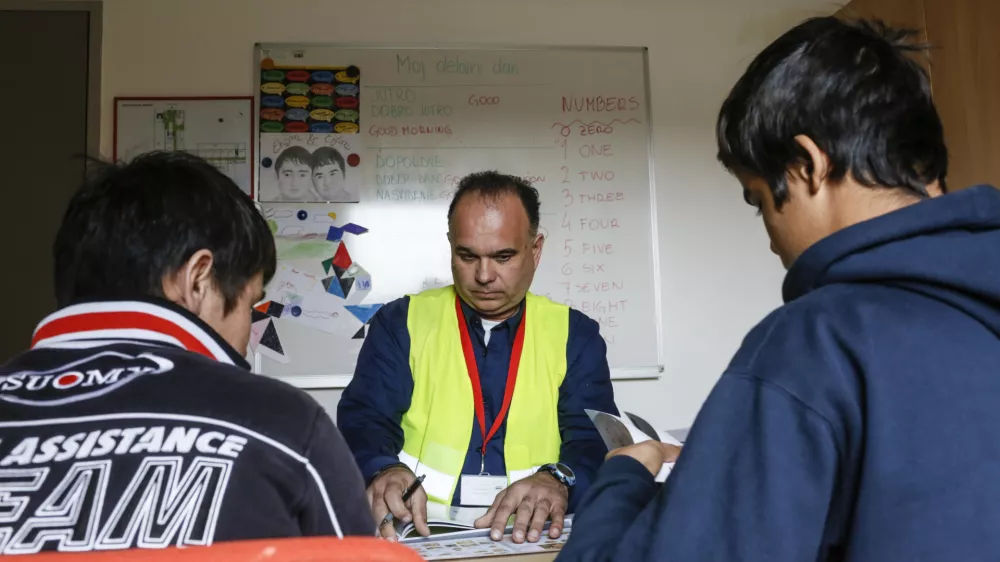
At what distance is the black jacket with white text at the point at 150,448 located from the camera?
25.9 inches

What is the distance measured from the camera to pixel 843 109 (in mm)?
863

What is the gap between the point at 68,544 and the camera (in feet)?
2.12

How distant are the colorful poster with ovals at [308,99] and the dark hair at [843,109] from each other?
2566 mm

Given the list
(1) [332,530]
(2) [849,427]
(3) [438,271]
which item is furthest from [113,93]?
(2) [849,427]

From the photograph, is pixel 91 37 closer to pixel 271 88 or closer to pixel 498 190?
pixel 271 88

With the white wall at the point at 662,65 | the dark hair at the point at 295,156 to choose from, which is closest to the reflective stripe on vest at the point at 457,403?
the white wall at the point at 662,65

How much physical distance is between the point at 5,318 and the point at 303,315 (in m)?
1.17

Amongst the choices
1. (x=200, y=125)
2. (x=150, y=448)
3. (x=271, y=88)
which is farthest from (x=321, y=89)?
(x=150, y=448)

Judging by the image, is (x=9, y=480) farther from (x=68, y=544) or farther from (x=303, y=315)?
(x=303, y=315)

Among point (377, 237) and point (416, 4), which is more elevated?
point (416, 4)

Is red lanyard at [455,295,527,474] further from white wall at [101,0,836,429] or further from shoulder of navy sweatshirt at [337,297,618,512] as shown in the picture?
white wall at [101,0,836,429]

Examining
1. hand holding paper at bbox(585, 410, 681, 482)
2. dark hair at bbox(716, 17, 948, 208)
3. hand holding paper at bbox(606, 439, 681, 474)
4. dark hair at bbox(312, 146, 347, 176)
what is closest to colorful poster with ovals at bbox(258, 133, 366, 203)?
dark hair at bbox(312, 146, 347, 176)

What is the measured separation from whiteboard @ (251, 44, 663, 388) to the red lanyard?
1.21 metres

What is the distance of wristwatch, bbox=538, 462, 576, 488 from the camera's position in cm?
159
